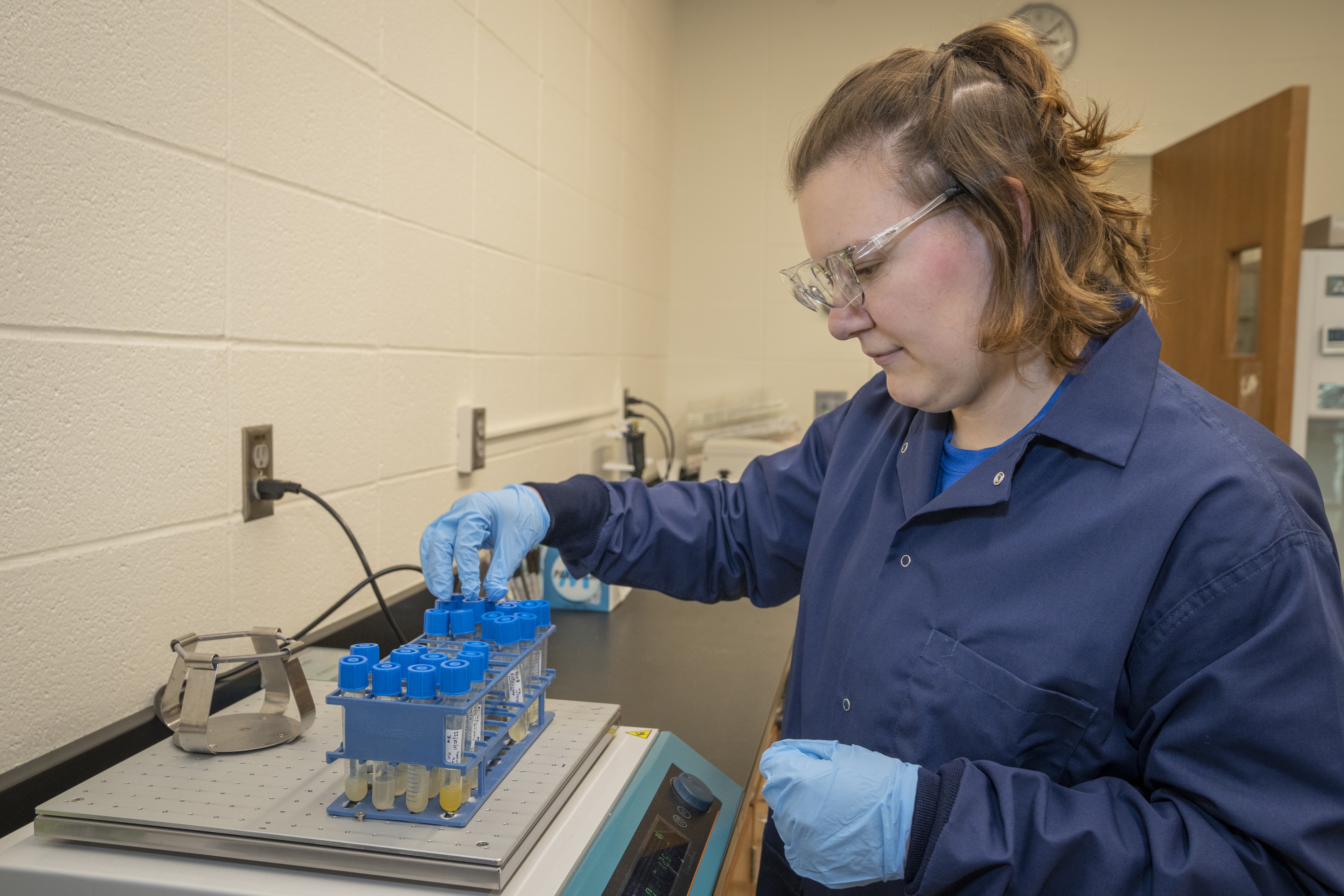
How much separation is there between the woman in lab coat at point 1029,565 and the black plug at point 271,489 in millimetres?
204

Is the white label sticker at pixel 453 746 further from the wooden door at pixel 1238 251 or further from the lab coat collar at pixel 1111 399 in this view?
the wooden door at pixel 1238 251

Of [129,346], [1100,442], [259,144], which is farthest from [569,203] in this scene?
[1100,442]

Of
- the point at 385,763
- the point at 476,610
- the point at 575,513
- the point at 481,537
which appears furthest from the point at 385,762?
the point at 575,513

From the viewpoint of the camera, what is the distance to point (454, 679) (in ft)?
2.37

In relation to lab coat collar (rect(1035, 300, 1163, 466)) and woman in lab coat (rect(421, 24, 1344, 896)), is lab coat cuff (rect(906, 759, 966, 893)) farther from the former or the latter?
lab coat collar (rect(1035, 300, 1163, 466))

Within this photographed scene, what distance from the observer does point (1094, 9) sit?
328cm

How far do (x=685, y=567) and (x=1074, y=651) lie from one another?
58 centimetres

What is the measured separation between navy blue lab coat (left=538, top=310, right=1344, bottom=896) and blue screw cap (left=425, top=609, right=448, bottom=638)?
0.44 meters

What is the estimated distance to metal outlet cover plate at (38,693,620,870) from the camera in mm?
690

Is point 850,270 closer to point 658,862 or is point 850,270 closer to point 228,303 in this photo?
point 658,862

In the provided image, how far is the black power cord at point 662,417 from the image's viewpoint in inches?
115

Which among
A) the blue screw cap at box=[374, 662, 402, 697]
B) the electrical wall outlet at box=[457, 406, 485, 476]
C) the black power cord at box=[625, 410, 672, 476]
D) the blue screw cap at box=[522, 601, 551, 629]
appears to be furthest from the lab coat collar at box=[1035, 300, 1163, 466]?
the black power cord at box=[625, 410, 672, 476]

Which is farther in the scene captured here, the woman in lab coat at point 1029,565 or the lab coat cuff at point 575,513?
the lab coat cuff at point 575,513

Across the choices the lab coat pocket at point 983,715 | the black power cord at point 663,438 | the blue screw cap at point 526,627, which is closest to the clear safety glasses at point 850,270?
the lab coat pocket at point 983,715
